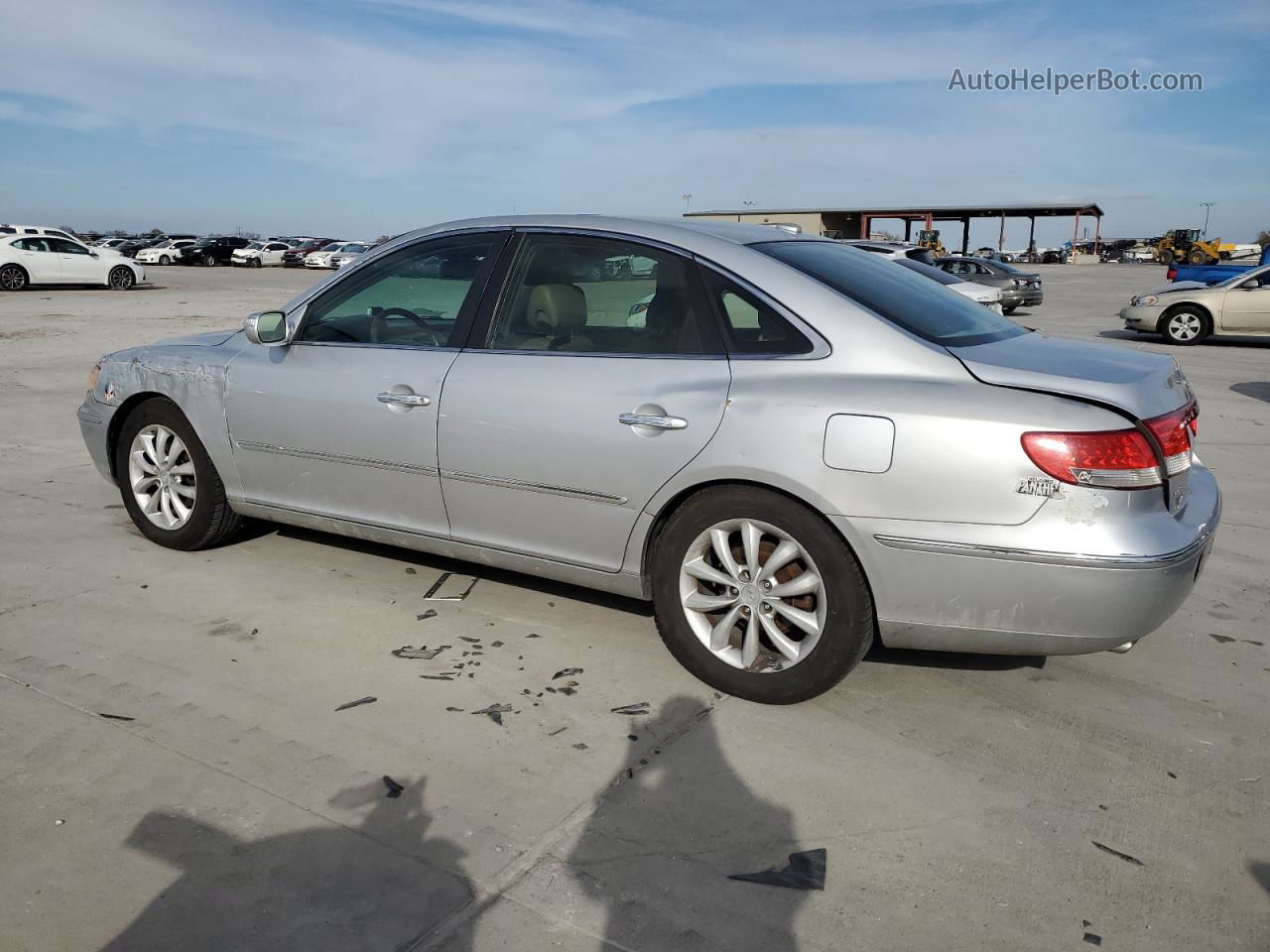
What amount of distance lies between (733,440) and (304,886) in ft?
5.99

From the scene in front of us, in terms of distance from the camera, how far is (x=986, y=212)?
61.6 m

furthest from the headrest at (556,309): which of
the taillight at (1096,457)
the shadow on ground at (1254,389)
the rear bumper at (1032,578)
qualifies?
the shadow on ground at (1254,389)

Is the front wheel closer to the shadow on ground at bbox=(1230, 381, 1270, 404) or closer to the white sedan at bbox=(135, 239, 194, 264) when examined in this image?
the shadow on ground at bbox=(1230, 381, 1270, 404)

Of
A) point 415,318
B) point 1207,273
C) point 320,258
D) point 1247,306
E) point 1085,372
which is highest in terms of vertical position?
point 320,258

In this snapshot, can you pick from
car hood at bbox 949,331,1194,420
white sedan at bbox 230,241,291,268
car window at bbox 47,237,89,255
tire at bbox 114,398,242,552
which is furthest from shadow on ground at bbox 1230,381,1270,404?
white sedan at bbox 230,241,291,268

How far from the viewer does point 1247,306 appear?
1681cm

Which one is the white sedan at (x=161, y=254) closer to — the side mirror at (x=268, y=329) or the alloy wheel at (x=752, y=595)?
the side mirror at (x=268, y=329)

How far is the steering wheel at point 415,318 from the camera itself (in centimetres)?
428

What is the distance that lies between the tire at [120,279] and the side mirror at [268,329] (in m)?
27.1

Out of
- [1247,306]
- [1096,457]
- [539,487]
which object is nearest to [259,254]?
[1247,306]

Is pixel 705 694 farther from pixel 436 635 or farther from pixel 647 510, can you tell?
pixel 436 635

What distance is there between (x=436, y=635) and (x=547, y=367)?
1.17m

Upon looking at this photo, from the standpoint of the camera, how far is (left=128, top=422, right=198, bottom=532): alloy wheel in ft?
16.5

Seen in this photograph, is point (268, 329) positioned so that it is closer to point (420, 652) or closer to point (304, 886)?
point (420, 652)
